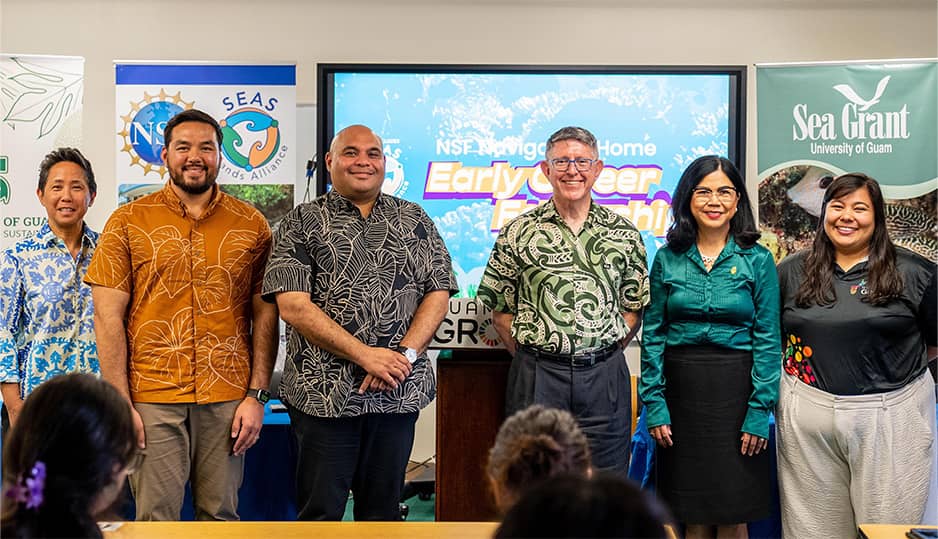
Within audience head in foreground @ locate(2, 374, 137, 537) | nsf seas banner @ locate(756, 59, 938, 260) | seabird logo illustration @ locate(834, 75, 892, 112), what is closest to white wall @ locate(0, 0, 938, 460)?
nsf seas banner @ locate(756, 59, 938, 260)

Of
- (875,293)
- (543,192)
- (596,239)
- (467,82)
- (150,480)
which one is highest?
(467,82)

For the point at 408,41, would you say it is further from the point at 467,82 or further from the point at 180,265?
the point at 180,265

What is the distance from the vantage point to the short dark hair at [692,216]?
9.67 ft

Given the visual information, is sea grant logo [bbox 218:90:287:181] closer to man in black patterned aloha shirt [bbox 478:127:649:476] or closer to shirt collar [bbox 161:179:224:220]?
shirt collar [bbox 161:179:224:220]

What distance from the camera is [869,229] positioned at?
289cm

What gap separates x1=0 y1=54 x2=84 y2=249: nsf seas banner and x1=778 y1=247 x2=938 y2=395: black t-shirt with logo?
149 inches

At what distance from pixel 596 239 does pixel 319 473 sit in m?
1.25

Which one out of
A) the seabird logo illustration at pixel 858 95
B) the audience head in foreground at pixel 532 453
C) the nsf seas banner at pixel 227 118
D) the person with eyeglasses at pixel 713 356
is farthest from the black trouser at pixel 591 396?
the seabird logo illustration at pixel 858 95

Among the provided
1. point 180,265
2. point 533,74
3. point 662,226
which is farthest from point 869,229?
point 180,265

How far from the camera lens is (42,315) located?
317 cm

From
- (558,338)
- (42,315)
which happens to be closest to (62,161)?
(42,315)

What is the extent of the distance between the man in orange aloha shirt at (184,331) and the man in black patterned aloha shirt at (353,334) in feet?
0.50

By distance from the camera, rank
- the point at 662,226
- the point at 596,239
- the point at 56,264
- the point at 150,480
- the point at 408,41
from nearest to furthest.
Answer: the point at 150,480 → the point at 596,239 → the point at 56,264 → the point at 662,226 → the point at 408,41

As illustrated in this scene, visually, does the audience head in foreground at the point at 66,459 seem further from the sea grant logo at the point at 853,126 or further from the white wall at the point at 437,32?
the sea grant logo at the point at 853,126
